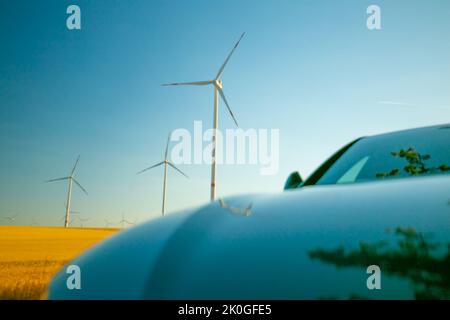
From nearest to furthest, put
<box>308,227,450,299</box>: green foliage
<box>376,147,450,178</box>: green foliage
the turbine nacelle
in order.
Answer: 1. <box>308,227,450,299</box>: green foliage
2. <box>376,147,450,178</box>: green foliage
3. the turbine nacelle

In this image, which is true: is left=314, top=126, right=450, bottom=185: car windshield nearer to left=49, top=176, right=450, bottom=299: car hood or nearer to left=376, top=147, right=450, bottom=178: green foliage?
left=376, top=147, right=450, bottom=178: green foliage

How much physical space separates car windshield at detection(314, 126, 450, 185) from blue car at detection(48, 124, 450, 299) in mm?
772

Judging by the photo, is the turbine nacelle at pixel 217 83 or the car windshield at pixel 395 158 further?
the turbine nacelle at pixel 217 83

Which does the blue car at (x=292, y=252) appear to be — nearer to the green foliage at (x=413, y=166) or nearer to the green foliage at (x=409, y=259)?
the green foliage at (x=409, y=259)

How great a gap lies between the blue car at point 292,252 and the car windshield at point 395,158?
772mm

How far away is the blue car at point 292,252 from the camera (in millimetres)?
1095

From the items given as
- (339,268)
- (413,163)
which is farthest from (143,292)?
(413,163)

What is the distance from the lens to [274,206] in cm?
161

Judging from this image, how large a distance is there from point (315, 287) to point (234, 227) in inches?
16.2

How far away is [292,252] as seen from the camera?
1.20 metres

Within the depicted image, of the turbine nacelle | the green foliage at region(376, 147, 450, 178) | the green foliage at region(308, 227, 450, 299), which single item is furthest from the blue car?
the turbine nacelle

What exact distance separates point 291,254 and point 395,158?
1.78 metres

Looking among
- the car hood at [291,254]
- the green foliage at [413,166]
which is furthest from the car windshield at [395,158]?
the car hood at [291,254]

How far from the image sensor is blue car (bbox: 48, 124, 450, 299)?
109cm
